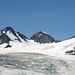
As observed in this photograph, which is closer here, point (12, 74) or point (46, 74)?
point (12, 74)

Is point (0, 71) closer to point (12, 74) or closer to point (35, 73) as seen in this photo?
point (12, 74)

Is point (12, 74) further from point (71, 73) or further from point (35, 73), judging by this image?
point (71, 73)

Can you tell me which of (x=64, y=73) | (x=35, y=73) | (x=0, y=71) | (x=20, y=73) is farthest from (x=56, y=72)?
(x=0, y=71)

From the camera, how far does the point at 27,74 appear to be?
3203cm

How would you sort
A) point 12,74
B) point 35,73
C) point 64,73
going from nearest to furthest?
1. point 12,74
2. point 35,73
3. point 64,73

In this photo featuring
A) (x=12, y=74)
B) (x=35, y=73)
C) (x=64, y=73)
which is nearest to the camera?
(x=12, y=74)

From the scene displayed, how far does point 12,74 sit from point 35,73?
398cm

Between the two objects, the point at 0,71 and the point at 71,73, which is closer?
the point at 0,71

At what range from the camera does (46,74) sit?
34031mm

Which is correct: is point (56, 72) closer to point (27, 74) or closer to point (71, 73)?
point (71, 73)

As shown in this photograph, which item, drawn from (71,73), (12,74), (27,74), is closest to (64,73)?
(71,73)

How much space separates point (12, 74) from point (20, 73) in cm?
151

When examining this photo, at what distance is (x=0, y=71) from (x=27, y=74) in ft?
12.3

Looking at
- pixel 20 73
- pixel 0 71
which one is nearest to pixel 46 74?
pixel 20 73
